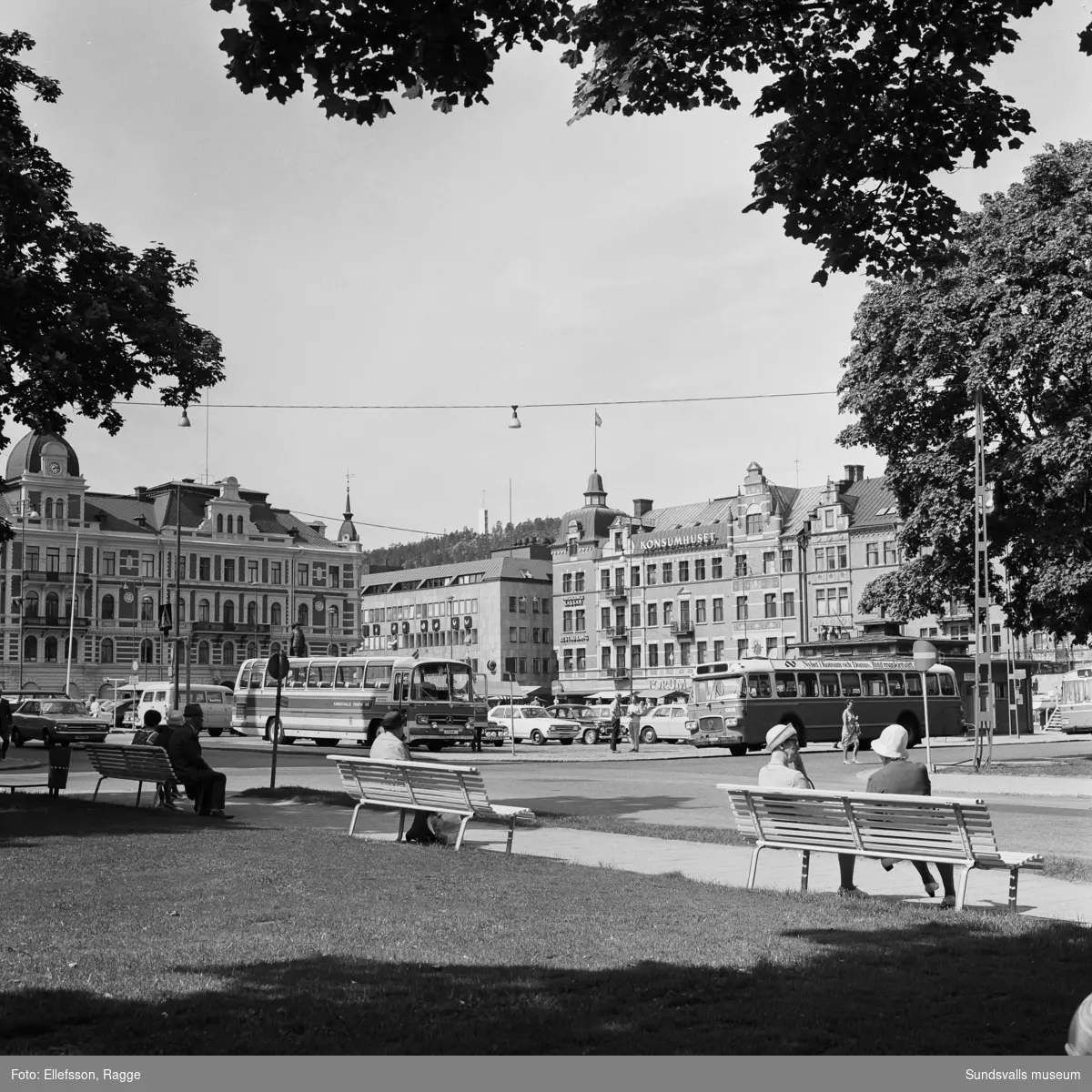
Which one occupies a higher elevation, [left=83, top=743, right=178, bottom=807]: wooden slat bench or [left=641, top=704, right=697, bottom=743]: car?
[left=83, top=743, right=178, bottom=807]: wooden slat bench

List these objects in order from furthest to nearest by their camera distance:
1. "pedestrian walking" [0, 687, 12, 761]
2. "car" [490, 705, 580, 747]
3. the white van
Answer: the white van, "car" [490, 705, 580, 747], "pedestrian walking" [0, 687, 12, 761]

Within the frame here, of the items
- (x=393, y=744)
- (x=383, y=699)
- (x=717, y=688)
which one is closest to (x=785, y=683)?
(x=717, y=688)

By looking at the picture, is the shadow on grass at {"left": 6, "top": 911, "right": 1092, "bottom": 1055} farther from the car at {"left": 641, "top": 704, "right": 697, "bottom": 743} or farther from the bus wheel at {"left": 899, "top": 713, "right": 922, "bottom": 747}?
the car at {"left": 641, "top": 704, "right": 697, "bottom": 743}

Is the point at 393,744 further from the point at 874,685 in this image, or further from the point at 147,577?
the point at 147,577

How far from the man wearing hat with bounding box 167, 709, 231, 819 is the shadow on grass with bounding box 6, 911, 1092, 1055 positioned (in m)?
10.8

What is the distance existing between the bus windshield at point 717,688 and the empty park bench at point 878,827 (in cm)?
3506

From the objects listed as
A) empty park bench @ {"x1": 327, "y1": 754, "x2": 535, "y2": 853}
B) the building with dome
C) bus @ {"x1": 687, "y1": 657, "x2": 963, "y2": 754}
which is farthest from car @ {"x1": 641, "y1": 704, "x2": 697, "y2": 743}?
the building with dome

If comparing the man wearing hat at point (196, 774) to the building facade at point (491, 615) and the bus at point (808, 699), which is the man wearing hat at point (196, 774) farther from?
the building facade at point (491, 615)

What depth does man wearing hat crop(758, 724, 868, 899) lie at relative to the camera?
36.8ft

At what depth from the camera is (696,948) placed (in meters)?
8.18

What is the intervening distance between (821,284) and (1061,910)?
5160mm

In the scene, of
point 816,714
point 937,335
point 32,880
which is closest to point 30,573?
point 816,714

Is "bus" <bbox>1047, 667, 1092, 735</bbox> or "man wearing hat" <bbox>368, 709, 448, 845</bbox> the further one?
"bus" <bbox>1047, 667, 1092, 735</bbox>

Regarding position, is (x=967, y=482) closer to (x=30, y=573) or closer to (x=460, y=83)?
(x=460, y=83)
